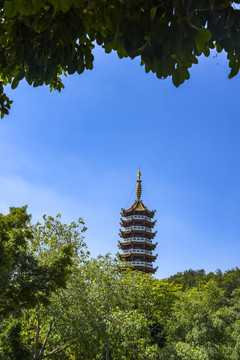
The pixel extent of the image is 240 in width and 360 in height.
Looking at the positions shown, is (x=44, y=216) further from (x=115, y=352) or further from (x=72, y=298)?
(x=115, y=352)

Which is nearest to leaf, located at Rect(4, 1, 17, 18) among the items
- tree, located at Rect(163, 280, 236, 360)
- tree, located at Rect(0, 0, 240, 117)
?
tree, located at Rect(0, 0, 240, 117)

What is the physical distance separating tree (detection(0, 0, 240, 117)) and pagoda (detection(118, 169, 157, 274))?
35554mm

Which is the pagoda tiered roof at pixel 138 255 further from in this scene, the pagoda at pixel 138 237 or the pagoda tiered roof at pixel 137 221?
the pagoda tiered roof at pixel 137 221

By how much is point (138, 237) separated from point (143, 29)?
38.6m

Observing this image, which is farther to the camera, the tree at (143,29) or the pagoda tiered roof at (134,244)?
the pagoda tiered roof at (134,244)

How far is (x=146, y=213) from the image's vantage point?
41656 mm

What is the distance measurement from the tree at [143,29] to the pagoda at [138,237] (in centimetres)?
3555

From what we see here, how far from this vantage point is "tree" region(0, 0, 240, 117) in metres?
1.81

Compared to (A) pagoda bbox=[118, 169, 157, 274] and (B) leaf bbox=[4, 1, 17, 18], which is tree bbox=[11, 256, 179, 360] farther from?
(A) pagoda bbox=[118, 169, 157, 274]

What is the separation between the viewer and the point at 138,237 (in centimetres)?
3972

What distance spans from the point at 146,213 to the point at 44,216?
93.2 ft

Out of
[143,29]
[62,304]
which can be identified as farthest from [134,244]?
[143,29]

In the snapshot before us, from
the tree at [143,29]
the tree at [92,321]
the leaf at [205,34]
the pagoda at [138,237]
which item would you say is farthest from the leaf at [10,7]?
the pagoda at [138,237]

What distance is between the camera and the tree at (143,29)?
1809 millimetres
